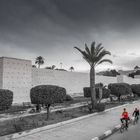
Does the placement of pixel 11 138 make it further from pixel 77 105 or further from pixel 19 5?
pixel 77 105

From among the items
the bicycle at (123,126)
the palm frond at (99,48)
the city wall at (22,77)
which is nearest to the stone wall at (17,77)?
the city wall at (22,77)

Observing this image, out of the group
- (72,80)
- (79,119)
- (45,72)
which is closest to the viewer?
(79,119)

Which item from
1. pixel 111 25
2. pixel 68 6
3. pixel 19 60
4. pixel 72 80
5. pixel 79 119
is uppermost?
pixel 68 6

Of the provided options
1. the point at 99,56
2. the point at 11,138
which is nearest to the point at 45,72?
the point at 99,56

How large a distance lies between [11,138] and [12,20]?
9.30 meters

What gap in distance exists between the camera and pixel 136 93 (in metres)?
39.1

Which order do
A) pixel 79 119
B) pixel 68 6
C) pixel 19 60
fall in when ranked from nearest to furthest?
1. pixel 68 6
2. pixel 79 119
3. pixel 19 60

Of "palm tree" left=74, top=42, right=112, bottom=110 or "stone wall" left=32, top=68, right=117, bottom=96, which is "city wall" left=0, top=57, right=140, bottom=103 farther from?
"palm tree" left=74, top=42, right=112, bottom=110

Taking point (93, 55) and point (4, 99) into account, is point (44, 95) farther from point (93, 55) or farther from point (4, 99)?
point (93, 55)

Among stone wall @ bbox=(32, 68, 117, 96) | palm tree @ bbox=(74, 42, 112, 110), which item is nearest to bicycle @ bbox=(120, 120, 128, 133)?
palm tree @ bbox=(74, 42, 112, 110)

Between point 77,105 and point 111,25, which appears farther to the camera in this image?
point 77,105

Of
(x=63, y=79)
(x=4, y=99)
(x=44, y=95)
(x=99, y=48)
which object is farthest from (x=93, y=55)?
(x=4, y=99)

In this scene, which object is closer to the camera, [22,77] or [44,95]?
[44,95]

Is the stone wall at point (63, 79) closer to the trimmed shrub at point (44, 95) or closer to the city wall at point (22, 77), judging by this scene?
the city wall at point (22, 77)
